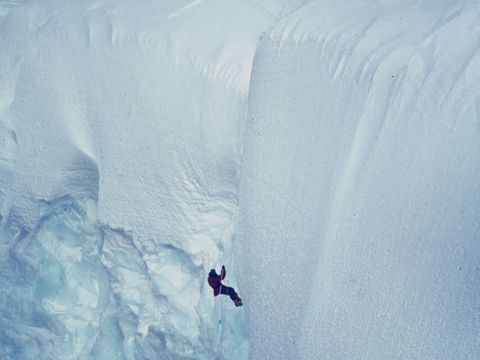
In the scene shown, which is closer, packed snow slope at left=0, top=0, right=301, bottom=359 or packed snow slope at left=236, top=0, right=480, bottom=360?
packed snow slope at left=236, top=0, right=480, bottom=360

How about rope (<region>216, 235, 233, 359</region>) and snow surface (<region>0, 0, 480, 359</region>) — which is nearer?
snow surface (<region>0, 0, 480, 359</region>)

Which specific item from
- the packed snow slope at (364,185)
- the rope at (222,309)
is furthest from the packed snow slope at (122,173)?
the packed snow slope at (364,185)

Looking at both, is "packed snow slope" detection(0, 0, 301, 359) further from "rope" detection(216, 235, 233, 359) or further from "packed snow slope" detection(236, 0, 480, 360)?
"packed snow slope" detection(236, 0, 480, 360)

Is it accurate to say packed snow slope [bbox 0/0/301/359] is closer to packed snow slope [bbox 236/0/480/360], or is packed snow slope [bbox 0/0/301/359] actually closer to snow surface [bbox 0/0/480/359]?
snow surface [bbox 0/0/480/359]

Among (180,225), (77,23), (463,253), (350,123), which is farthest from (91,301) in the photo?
(463,253)

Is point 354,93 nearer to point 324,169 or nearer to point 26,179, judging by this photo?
point 324,169

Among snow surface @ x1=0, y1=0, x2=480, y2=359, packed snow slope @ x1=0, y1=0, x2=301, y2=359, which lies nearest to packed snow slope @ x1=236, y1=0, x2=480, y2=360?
snow surface @ x1=0, y1=0, x2=480, y2=359

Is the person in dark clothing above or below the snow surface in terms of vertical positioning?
below

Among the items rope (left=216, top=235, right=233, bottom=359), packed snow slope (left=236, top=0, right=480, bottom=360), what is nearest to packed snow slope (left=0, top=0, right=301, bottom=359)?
rope (left=216, top=235, right=233, bottom=359)
